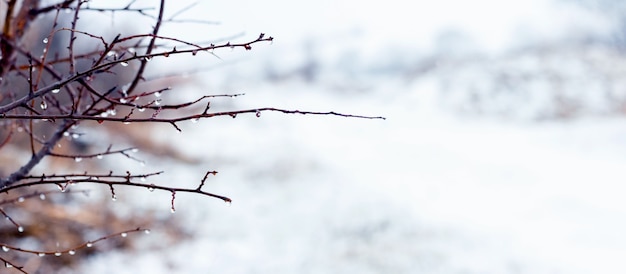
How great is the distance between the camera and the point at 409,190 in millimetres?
10461

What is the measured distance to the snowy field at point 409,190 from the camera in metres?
7.11

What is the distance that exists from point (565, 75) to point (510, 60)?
3805 millimetres

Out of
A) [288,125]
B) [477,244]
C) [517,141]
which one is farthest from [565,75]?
[477,244]

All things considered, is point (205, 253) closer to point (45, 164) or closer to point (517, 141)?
point (45, 164)

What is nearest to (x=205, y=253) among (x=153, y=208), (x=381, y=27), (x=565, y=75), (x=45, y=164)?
(x=153, y=208)

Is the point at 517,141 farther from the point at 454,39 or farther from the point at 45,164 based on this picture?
the point at 454,39

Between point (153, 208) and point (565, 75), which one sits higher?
point (565, 75)

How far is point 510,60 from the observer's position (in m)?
26.7

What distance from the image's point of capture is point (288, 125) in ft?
69.6

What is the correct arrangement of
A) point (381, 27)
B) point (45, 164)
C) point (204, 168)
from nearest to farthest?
point (45, 164) < point (204, 168) < point (381, 27)

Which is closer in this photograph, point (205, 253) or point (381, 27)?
point (205, 253)

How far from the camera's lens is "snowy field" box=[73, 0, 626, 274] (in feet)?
23.3

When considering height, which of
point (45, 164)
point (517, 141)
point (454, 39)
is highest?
point (454, 39)

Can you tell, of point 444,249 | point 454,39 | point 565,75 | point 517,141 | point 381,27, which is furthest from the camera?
point 381,27
